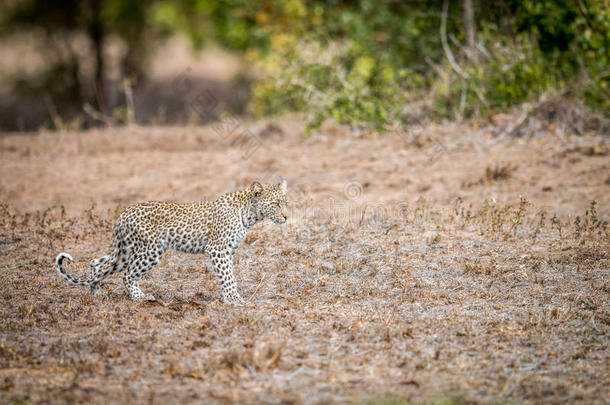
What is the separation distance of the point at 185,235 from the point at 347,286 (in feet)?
7.29

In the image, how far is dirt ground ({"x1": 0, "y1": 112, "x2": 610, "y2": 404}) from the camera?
23.3 ft

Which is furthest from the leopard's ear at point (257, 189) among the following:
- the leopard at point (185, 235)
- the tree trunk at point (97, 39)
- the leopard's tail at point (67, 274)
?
the tree trunk at point (97, 39)

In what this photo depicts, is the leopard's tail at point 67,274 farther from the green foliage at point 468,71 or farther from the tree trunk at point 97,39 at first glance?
the tree trunk at point 97,39

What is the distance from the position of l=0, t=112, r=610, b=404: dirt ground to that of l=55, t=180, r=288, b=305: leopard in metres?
0.32

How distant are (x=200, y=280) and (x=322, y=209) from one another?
3824 mm

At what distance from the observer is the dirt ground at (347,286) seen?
23.3ft

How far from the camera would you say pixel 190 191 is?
15312mm

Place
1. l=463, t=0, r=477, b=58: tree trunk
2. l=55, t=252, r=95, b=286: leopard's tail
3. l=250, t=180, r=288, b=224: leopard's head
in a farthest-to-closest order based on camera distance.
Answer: l=463, t=0, r=477, b=58: tree trunk, l=250, t=180, r=288, b=224: leopard's head, l=55, t=252, r=95, b=286: leopard's tail

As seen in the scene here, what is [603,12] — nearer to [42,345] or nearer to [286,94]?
[286,94]

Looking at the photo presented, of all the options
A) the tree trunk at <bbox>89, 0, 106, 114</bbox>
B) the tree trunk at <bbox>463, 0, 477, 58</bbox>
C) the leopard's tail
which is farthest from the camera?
A: the tree trunk at <bbox>89, 0, 106, 114</bbox>

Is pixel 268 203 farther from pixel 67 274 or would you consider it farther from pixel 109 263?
pixel 67 274

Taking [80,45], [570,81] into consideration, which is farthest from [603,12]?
[80,45]

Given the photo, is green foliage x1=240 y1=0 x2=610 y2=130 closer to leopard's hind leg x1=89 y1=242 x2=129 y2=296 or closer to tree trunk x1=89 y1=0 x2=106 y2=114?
tree trunk x1=89 y1=0 x2=106 y2=114

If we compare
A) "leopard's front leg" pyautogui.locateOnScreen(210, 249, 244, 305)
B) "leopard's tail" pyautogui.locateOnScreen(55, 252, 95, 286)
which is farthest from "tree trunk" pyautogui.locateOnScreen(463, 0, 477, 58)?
"leopard's tail" pyautogui.locateOnScreen(55, 252, 95, 286)
